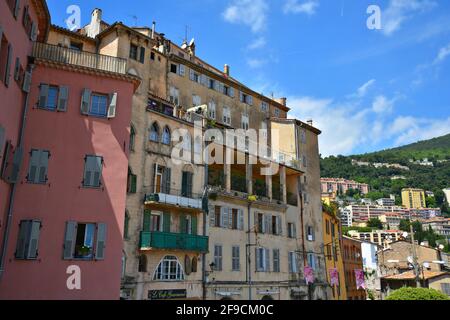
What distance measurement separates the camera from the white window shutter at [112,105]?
21.2 m

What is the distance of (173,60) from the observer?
39.8 m

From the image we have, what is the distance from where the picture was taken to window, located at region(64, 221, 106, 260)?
61.7ft

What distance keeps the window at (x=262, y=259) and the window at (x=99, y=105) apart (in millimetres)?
20035

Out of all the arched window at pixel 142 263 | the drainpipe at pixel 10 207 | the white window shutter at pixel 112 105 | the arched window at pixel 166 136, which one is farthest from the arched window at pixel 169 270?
the drainpipe at pixel 10 207

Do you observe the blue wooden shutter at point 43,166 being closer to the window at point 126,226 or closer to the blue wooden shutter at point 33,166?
the blue wooden shutter at point 33,166

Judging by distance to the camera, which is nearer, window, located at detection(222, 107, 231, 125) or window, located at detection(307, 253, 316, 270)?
window, located at detection(307, 253, 316, 270)

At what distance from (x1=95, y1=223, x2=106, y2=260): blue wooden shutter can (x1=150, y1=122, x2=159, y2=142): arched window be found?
10.9 metres

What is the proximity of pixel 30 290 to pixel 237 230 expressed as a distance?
63.5 ft

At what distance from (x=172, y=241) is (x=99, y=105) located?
1085 cm

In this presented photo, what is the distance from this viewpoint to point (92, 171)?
20.2m

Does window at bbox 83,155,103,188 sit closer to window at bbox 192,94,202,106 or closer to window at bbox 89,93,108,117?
window at bbox 89,93,108,117

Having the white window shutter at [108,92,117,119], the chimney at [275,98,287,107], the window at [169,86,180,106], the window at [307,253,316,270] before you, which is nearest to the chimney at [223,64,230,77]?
the chimney at [275,98,287,107]

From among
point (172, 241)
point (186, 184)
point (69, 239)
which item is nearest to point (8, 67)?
point (69, 239)

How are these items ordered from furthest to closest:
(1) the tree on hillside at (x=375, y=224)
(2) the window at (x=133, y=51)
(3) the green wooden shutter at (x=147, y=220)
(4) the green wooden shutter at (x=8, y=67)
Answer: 1. (1) the tree on hillside at (x=375, y=224)
2. (2) the window at (x=133, y=51)
3. (3) the green wooden shutter at (x=147, y=220)
4. (4) the green wooden shutter at (x=8, y=67)
